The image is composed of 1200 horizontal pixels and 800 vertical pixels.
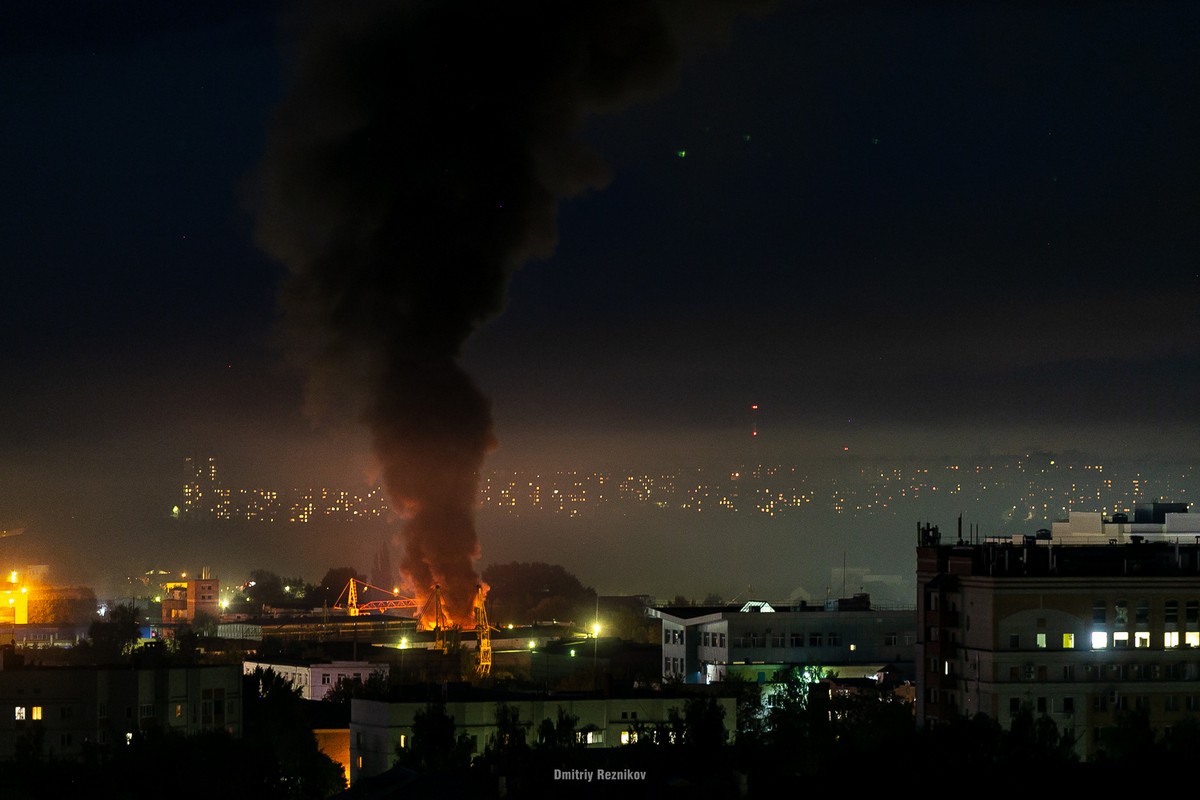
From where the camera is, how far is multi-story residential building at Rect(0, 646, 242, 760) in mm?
56250

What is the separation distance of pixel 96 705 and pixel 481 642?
89.5ft

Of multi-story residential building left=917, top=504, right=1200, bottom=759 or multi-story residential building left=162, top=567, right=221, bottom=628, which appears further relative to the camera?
multi-story residential building left=162, top=567, right=221, bottom=628

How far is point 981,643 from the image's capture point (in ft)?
174

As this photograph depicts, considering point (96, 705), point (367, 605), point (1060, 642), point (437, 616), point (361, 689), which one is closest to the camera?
point (1060, 642)

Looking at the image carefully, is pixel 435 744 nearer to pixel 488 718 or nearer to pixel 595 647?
pixel 488 718

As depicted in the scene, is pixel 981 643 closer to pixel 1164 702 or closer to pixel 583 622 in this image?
pixel 1164 702

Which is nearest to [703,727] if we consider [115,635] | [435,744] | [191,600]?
[435,744]

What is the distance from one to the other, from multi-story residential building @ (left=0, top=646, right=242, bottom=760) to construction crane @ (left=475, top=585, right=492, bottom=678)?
19.5m

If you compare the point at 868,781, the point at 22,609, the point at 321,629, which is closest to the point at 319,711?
the point at 868,781

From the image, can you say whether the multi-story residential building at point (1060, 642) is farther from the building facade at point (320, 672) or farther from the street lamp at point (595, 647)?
the building facade at point (320, 672)

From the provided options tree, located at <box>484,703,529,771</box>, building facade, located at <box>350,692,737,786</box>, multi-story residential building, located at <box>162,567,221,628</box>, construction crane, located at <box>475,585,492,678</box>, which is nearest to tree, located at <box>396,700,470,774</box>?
tree, located at <box>484,703,529,771</box>

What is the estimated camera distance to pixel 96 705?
57344mm

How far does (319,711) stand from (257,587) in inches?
4564

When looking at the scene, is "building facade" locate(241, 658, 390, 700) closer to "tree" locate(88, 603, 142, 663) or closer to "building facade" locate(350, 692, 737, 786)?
"tree" locate(88, 603, 142, 663)
